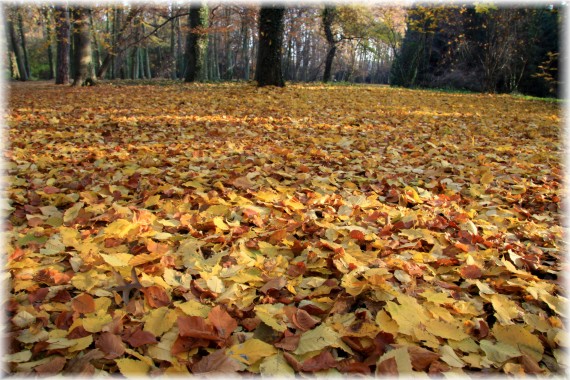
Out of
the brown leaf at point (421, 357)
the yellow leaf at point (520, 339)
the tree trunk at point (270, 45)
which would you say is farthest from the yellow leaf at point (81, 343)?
the tree trunk at point (270, 45)

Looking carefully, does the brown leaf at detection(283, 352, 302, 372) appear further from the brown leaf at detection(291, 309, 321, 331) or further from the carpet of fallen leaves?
the brown leaf at detection(291, 309, 321, 331)

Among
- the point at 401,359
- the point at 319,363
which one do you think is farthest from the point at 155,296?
the point at 401,359

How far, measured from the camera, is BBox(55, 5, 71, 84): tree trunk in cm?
1015

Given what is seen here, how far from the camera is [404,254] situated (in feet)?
5.88

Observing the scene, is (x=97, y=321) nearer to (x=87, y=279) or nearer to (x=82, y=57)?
(x=87, y=279)

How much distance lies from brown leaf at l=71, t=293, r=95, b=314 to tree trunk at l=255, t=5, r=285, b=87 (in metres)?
8.31

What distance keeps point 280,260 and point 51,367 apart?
0.89 metres

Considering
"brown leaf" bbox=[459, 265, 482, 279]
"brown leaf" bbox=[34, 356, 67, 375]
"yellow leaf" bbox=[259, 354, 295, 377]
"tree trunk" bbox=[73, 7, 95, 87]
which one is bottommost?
"brown leaf" bbox=[34, 356, 67, 375]

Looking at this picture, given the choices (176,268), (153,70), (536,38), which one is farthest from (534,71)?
(153,70)

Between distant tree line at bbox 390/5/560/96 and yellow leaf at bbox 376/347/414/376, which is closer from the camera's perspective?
yellow leaf at bbox 376/347/414/376

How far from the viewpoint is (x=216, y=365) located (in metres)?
1.11

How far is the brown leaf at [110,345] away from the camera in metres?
1.16

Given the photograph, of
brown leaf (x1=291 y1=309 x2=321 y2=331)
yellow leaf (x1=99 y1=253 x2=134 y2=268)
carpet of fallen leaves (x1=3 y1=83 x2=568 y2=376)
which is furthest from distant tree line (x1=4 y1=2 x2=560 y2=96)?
brown leaf (x1=291 y1=309 x2=321 y2=331)

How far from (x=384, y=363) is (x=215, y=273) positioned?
0.74m
